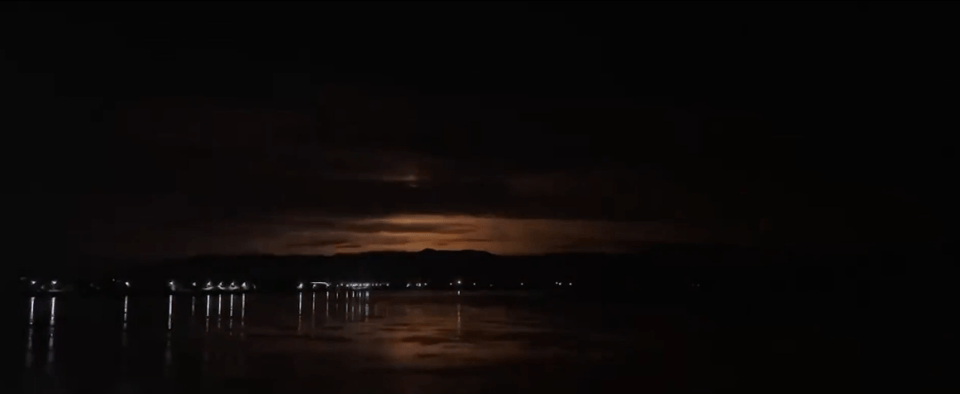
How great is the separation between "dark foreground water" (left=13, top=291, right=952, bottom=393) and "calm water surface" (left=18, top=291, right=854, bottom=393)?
0.04 meters

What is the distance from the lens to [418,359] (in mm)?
28812

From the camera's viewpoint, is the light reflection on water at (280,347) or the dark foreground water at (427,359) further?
the light reflection on water at (280,347)

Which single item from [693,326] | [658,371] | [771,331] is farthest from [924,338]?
[658,371]

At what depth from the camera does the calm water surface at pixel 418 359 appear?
886 inches

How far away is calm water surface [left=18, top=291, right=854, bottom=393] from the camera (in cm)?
2252

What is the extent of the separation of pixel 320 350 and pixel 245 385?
32.8 feet

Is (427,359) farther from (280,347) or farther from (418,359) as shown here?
(280,347)

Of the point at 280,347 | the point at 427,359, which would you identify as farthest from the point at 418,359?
the point at 280,347

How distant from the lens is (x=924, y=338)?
44.2 metres

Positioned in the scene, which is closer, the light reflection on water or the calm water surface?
the calm water surface

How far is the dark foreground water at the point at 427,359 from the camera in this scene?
886 inches

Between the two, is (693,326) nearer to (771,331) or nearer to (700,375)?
(771,331)

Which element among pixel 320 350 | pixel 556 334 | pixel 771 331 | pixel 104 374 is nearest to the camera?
pixel 104 374

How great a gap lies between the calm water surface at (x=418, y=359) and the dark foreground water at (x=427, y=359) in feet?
0.15
